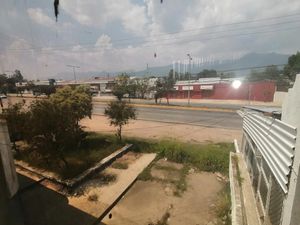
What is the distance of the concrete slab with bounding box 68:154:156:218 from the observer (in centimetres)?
755

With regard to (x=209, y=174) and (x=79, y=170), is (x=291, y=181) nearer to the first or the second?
(x=209, y=174)

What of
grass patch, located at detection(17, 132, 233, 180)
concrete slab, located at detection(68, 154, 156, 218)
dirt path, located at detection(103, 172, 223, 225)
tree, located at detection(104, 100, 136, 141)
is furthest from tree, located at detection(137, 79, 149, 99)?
dirt path, located at detection(103, 172, 223, 225)

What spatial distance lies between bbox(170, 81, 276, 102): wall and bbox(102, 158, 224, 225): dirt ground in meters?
38.2

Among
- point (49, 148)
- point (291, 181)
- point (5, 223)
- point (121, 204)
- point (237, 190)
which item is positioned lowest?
point (121, 204)

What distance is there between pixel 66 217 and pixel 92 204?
1.06 meters

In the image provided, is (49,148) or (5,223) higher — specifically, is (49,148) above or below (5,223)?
below

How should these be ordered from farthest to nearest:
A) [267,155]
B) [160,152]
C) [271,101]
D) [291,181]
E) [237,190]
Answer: [271,101], [160,152], [237,190], [267,155], [291,181]

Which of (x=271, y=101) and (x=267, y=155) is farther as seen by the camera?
(x=271, y=101)

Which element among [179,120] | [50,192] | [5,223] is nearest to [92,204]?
[50,192]

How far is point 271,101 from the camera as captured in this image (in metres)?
41.3

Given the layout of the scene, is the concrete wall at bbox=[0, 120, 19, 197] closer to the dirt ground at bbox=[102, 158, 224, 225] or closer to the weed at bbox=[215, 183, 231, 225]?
the dirt ground at bbox=[102, 158, 224, 225]

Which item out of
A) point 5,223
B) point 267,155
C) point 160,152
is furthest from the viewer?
point 160,152

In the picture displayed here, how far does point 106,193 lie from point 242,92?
142 feet

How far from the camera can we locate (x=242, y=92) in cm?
4478
